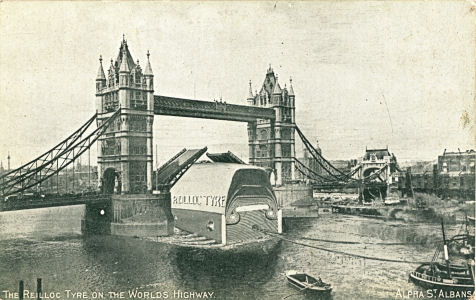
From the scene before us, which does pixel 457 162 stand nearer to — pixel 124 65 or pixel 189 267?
pixel 189 267

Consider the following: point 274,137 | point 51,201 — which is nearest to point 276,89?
point 274,137

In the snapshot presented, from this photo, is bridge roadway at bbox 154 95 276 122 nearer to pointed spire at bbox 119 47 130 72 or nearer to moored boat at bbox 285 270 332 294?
pointed spire at bbox 119 47 130 72

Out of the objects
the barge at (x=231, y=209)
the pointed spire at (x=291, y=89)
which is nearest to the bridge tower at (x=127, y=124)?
the barge at (x=231, y=209)

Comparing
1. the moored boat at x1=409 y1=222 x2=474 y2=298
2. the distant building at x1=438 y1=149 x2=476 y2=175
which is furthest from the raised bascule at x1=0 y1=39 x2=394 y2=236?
the moored boat at x1=409 y1=222 x2=474 y2=298

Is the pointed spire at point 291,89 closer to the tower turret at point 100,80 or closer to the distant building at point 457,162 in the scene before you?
the distant building at point 457,162

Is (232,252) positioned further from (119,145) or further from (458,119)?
(458,119)

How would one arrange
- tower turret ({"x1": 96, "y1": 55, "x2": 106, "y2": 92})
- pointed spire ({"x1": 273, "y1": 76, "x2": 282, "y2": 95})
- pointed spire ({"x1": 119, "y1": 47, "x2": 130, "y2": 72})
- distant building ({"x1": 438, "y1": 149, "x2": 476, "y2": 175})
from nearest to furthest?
distant building ({"x1": 438, "y1": 149, "x2": 476, "y2": 175})
pointed spire ({"x1": 119, "y1": 47, "x2": 130, "y2": 72})
tower turret ({"x1": 96, "y1": 55, "x2": 106, "y2": 92})
pointed spire ({"x1": 273, "y1": 76, "x2": 282, "y2": 95})
